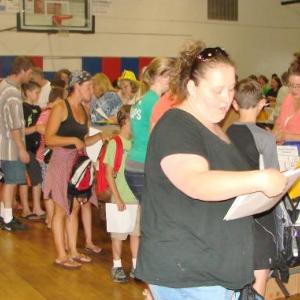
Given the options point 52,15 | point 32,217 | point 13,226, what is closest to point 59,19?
point 52,15

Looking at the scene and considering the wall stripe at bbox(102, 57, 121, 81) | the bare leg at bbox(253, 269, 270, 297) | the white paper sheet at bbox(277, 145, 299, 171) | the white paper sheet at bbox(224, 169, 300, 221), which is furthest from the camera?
the wall stripe at bbox(102, 57, 121, 81)

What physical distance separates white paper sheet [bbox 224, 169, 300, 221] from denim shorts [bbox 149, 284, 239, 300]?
206 millimetres

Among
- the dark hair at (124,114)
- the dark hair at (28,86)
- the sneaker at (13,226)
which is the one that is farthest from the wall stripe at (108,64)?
the dark hair at (124,114)

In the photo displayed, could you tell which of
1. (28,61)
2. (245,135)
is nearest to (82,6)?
(28,61)

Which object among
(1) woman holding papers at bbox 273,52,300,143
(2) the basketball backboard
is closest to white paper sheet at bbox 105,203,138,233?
(1) woman holding papers at bbox 273,52,300,143

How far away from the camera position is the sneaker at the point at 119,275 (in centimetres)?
386

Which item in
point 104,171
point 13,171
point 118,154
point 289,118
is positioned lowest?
point 13,171

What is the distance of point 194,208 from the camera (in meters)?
1.54

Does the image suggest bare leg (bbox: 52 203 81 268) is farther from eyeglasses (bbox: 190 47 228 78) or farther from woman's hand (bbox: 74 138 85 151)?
eyeglasses (bbox: 190 47 228 78)

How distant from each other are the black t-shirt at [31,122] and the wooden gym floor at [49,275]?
0.91m

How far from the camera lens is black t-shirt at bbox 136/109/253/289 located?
1.54 m

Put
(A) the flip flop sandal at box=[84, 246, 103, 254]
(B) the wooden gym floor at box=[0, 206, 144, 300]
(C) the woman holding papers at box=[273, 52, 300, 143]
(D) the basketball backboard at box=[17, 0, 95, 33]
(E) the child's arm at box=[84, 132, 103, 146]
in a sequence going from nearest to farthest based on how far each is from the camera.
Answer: (C) the woman holding papers at box=[273, 52, 300, 143] → (B) the wooden gym floor at box=[0, 206, 144, 300] → (E) the child's arm at box=[84, 132, 103, 146] → (A) the flip flop sandal at box=[84, 246, 103, 254] → (D) the basketball backboard at box=[17, 0, 95, 33]

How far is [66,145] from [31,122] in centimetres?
161

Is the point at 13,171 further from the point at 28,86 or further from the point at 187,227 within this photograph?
the point at 187,227
